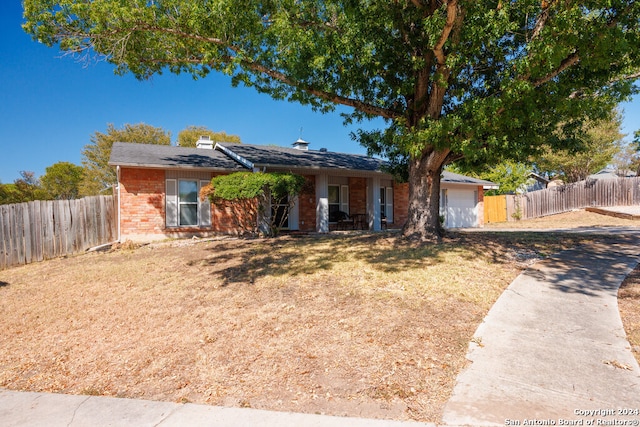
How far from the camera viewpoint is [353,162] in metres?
17.5

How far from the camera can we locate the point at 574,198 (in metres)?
23.8

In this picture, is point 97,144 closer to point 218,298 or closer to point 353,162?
point 353,162

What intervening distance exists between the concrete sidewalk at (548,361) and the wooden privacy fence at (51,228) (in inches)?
442

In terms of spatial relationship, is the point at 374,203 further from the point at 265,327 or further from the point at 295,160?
the point at 265,327

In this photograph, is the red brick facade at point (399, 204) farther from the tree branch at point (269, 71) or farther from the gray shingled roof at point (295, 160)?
the tree branch at point (269, 71)

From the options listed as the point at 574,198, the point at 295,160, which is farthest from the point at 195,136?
the point at 574,198

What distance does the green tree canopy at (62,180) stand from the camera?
28703 millimetres

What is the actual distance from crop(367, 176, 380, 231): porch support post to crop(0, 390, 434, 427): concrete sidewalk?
46.4ft

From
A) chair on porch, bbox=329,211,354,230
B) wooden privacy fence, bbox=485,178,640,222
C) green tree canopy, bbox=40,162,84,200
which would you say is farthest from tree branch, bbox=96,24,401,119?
green tree canopy, bbox=40,162,84,200

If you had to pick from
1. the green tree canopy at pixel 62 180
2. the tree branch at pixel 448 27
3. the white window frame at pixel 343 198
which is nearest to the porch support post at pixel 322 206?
the white window frame at pixel 343 198

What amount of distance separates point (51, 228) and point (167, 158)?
4.35m

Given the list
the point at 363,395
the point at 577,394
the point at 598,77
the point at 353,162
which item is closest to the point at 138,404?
the point at 363,395

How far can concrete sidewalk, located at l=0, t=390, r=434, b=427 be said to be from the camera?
285 centimetres

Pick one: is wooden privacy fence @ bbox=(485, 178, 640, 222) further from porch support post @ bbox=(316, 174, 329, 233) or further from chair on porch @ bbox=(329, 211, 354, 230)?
porch support post @ bbox=(316, 174, 329, 233)
